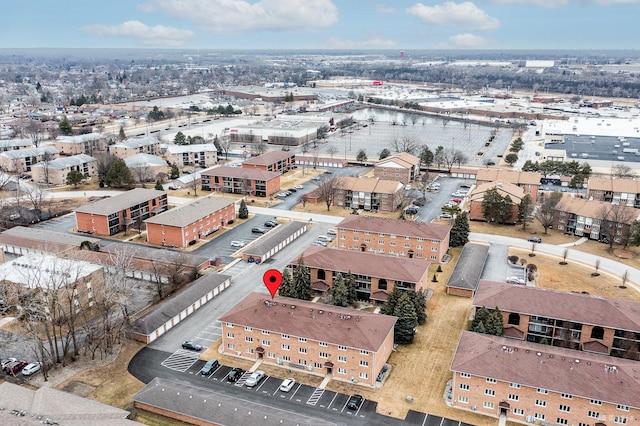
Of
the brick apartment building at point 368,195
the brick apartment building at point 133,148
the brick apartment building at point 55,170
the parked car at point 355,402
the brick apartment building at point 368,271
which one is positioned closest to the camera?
the parked car at point 355,402

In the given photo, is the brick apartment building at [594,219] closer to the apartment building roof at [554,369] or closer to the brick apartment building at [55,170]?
the apartment building roof at [554,369]

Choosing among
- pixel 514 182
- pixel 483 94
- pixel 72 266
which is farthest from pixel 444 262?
pixel 483 94

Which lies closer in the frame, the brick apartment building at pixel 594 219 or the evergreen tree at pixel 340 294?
the evergreen tree at pixel 340 294

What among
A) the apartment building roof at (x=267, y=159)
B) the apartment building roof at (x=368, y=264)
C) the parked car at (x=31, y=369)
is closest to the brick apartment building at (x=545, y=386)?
the apartment building roof at (x=368, y=264)

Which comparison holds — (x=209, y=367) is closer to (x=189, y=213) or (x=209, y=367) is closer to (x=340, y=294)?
(x=340, y=294)

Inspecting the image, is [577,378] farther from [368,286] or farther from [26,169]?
[26,169]
